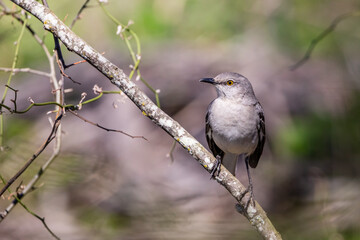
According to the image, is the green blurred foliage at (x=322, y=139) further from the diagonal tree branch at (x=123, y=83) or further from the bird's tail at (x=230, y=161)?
the diagonal tree branch at (x=123, y=83)

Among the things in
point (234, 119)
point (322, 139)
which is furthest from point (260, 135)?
point (322, 139)

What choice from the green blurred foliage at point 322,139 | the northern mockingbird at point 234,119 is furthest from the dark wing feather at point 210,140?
the green blurred foliage at point 322,139

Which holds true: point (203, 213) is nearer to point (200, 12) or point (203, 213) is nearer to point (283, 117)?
point (283, 117)

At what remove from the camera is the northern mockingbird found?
15.8ft

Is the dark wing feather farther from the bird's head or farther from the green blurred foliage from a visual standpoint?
the green blurred foliage

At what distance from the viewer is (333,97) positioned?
8977 millimetres

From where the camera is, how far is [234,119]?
4.81 m

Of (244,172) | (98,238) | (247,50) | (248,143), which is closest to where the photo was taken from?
(248,143)

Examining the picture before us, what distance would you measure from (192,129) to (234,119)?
12.8 ft

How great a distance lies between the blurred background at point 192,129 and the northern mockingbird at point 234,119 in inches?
61.9

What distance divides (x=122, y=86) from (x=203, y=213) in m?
4.86

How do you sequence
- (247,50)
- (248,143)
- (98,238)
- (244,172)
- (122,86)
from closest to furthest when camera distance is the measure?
(122,86) < (248,143) < (98,238) < (244,172) < (247,50)

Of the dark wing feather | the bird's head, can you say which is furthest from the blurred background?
the bird's head

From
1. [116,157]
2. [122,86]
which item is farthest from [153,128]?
[122,86]
